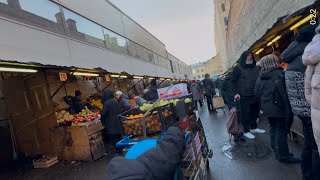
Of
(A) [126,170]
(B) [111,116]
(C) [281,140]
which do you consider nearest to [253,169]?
(C) [281,140]

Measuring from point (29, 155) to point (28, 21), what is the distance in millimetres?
4755

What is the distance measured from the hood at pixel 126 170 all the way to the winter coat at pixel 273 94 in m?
3.48

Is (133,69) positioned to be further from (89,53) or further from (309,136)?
(309,136)

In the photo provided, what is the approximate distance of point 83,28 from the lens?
33.3 feet

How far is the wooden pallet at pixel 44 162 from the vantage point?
8.01 metres

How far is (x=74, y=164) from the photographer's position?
25.7 ft

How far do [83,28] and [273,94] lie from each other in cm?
786

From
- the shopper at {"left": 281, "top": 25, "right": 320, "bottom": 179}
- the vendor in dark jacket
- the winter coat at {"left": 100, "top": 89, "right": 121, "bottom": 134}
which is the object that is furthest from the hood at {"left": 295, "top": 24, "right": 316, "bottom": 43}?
the winter coat at {"left": 100, "top": 89, "right": 121, "bottom": 134}

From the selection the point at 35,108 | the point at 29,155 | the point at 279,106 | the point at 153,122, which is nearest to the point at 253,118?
the point at 279,106

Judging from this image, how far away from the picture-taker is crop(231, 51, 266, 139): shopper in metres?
6.47

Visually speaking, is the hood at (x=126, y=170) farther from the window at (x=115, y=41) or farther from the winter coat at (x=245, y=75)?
the window at (x=115, y=41)

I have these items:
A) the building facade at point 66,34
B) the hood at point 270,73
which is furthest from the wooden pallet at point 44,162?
the hood at point 270,73

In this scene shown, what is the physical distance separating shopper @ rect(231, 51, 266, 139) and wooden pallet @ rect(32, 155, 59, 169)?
230 inches

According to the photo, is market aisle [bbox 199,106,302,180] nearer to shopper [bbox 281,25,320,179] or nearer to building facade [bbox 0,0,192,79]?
shopper [bbox 281,25,320,179]
